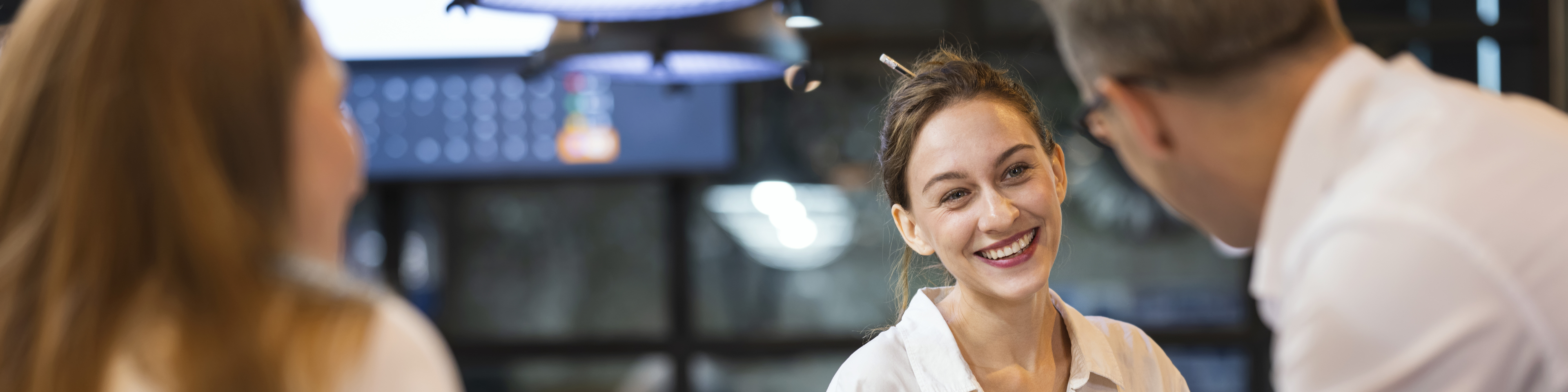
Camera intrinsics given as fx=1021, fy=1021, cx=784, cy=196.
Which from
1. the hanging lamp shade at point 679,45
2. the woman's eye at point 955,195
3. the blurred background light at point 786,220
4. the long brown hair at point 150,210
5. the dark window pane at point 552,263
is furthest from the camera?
the dark window pane at point 552,263

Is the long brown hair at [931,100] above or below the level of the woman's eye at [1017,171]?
above

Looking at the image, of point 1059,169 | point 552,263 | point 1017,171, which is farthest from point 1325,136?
point 552,263

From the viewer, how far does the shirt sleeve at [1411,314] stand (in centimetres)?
71

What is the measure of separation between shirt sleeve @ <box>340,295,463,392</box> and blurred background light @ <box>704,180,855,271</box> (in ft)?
9.25

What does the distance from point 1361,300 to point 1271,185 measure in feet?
0.56

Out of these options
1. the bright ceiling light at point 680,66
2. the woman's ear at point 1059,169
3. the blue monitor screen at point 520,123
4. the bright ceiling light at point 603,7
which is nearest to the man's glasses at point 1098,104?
the bright ceiling light at point 603,7

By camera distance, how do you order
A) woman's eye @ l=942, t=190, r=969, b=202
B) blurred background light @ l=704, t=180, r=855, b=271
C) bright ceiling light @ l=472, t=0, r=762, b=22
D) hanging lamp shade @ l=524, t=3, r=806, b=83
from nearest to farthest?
1. bright ceiling light @ l=472, t=0, r=762, b=22
2. hanging lamp shade @ l=524, t=3, r=806, b=83
3. woman's eye @ l=942, t=190, r=969, b=202
4. blurred background light @ l=704, t=180, r=855, b=271

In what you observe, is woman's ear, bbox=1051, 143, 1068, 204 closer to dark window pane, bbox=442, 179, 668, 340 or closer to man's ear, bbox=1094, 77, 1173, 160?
man's ear, bbox=1094, 77, 1173, 160

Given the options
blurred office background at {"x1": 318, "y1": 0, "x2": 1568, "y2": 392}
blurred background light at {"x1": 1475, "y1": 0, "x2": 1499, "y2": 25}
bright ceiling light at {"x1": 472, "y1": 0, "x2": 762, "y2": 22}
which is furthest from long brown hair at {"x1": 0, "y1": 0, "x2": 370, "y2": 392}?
blurred background light at {"x1": 1475, "y1": 0, "x2": 1499, "y2": 25}

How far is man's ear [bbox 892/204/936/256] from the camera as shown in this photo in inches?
67.2

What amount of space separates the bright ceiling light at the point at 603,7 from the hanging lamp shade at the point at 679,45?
0.15 m

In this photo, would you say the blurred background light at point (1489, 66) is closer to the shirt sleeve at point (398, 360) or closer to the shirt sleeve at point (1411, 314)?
the shirt sleeve at point (1411, 314)

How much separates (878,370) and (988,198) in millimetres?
314

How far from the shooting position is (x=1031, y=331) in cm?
164
